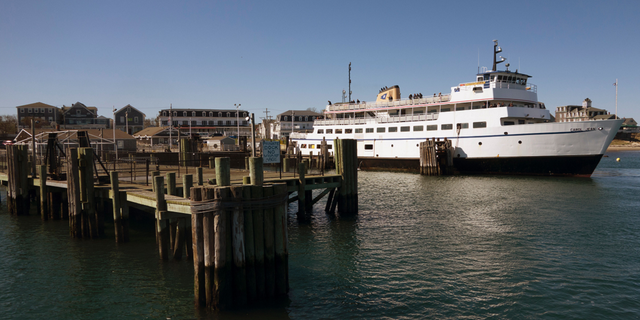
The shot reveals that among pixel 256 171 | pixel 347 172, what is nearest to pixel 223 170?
pixel 256 171

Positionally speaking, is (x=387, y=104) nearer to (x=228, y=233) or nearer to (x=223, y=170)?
(x=223, y=170)

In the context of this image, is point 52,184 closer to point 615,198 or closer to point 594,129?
point 615,198

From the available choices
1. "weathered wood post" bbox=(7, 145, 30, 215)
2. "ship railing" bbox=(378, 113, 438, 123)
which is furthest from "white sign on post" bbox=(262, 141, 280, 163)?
"ship railing" bbox=(378, 113, 438, 123)

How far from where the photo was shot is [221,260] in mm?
7887

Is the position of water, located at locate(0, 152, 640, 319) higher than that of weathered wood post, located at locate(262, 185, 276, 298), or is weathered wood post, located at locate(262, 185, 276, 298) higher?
weathered wood post, located at locate(262, 185, 276, 298)

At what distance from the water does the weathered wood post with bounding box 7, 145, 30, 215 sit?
80 centimetres

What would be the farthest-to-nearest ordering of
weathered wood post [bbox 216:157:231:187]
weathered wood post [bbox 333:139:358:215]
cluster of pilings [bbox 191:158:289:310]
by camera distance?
weathered wood post [bbox 333:139:358:215] < weathered wood post [bbox 216:157:231:187] < cluster of pilings [bbox 191:158:289:310]

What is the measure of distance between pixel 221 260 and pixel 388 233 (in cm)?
906

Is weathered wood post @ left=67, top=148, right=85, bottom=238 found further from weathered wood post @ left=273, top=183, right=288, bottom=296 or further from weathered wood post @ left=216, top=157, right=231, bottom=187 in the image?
weathered wood post @ left=273, top=183, right=288, bottom=296

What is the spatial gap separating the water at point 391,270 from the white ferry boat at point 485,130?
49.3ft

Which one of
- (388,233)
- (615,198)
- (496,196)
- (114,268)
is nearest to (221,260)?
(114,268)

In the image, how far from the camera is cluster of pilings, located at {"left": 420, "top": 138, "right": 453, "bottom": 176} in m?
38.7

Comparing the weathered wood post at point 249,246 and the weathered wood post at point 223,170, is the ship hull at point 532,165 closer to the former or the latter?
the weathered wood post at point 223,170

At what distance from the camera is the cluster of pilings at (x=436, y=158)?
3872cm
